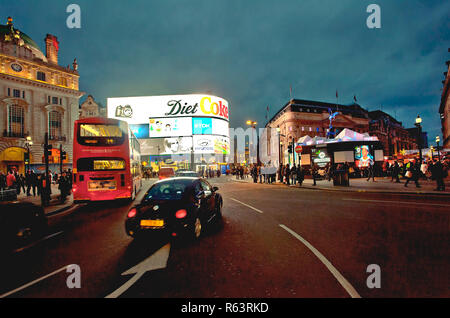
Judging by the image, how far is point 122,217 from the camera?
8.16m

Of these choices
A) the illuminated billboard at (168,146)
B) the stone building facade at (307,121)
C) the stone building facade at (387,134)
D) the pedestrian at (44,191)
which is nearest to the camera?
the pedestrian at (44,191)

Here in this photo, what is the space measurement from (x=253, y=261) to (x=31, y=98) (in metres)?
53.8

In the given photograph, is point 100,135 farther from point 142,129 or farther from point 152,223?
point 142,129

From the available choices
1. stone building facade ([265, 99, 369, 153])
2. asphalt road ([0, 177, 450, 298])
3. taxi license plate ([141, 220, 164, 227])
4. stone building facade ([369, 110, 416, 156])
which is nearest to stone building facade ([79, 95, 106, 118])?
stone building facade ([265, 99, 369, 153])

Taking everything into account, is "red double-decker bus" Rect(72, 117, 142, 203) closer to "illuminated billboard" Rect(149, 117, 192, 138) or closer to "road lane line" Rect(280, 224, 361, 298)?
"road lane line" Rect(280, 224, 361, 298)

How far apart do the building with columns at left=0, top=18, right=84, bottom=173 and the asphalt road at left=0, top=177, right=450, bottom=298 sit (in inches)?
1657

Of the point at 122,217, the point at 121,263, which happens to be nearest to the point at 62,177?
the point at 122,217

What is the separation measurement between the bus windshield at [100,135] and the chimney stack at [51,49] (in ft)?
167

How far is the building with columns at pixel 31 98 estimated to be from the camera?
38.9 meters

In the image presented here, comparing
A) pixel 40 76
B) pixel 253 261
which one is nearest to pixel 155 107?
pixel 40 76

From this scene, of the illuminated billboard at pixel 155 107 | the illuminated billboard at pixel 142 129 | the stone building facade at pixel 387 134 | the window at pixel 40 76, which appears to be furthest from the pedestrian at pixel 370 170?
the window at pixel 40 76

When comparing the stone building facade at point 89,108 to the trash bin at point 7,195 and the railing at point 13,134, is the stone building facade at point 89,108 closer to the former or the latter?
the railing at point 13,134
